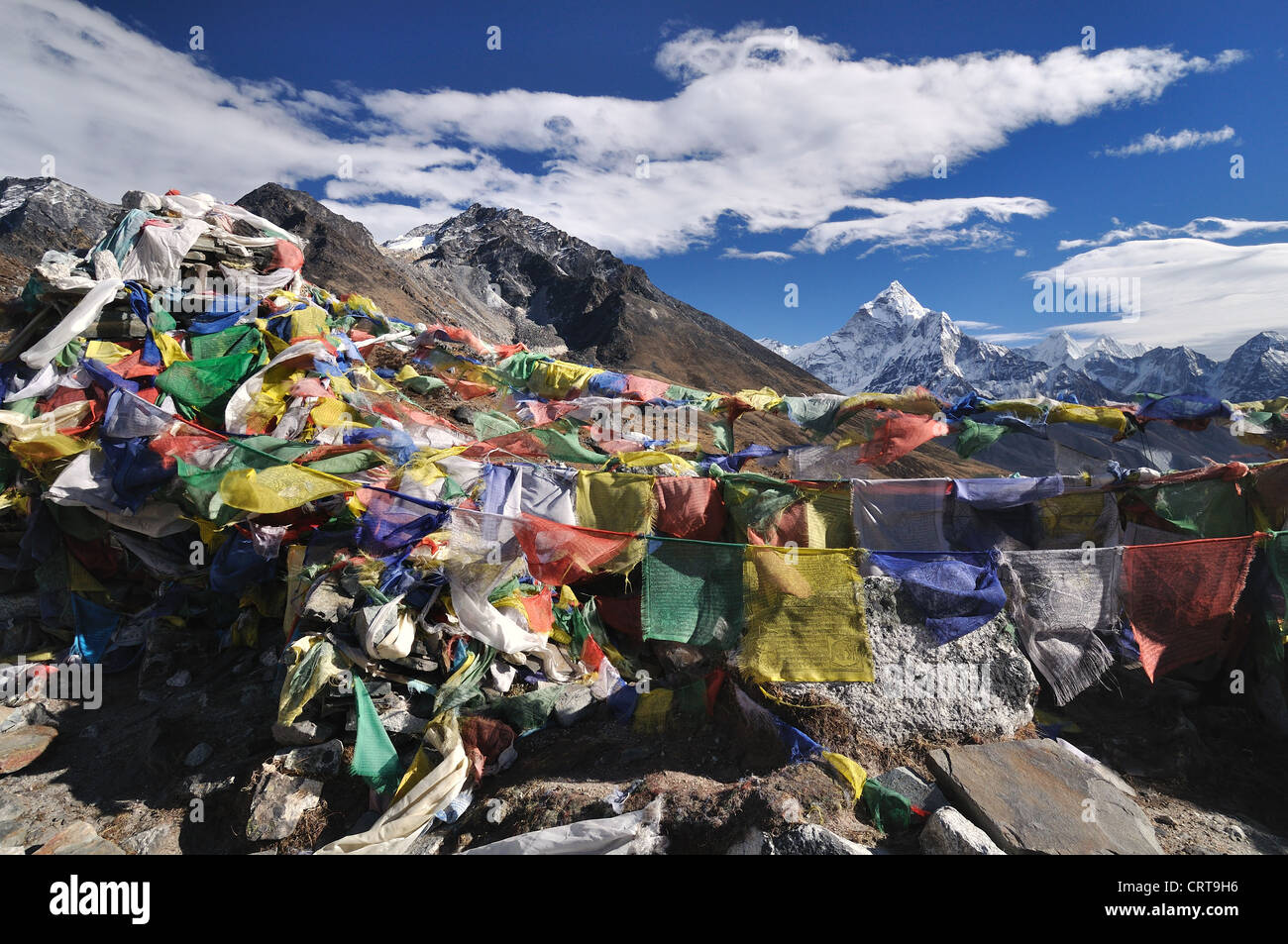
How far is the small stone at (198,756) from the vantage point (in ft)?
17.0

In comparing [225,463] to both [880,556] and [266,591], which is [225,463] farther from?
[880,556]

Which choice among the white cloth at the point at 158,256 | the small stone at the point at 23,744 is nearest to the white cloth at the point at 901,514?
the small stone at the point at 23,744

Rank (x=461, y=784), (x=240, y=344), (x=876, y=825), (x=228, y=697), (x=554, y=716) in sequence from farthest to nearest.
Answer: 1. (x=240, y=344)
2. (x=228, y=697)
3. (x=554, y=716)
4. (x=461, y=784)
5. (x=876, y=825)

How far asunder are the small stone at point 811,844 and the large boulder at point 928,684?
1.46 m

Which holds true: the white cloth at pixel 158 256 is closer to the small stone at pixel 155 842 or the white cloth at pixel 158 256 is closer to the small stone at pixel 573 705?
the small stone at pixel 155 842

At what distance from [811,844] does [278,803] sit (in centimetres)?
357

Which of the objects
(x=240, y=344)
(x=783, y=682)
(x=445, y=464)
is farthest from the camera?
(x=240, y=344)

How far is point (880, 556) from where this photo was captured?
15.8 ft

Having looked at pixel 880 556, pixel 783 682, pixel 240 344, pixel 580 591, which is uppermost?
pixel 240 344

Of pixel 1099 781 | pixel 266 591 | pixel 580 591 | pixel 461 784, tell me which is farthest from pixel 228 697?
pixel 1099 781

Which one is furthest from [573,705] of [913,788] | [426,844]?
[913,788]

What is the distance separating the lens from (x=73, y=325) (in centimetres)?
758
